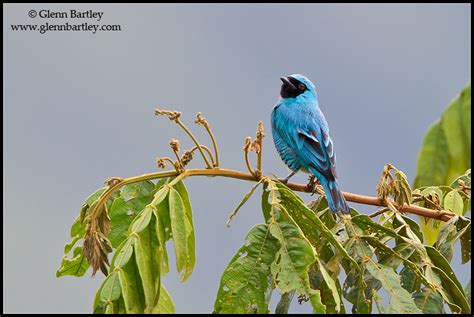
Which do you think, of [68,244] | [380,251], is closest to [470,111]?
[380,251]

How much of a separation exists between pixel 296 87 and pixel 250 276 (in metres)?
4.55

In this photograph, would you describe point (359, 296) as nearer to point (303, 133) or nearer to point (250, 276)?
point (250, 276)

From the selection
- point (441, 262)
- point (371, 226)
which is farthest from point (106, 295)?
point (441, 262)

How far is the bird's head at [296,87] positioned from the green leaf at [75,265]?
12.6 ft

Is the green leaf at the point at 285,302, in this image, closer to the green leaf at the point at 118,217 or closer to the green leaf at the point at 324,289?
the green leaf at the point at 324,289

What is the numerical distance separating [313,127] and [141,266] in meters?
4.01

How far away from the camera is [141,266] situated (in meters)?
2.48

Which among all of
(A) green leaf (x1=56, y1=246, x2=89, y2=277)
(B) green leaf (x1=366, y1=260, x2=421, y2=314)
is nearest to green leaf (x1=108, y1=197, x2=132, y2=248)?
(A) green leaf (x1=56, y1=246, x2=89, y2=277)

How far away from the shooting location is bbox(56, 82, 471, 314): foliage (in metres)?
2.56

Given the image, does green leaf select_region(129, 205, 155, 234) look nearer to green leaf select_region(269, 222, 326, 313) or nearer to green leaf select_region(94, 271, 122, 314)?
Result: green leaf select_region(94, 271, 122, 314)

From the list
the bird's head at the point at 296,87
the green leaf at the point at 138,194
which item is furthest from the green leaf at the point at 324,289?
the bird's head at the point at 296,87

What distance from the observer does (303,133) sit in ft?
20.3

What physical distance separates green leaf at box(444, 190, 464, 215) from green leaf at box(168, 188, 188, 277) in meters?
1.73

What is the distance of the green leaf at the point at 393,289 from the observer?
9.23 feet
